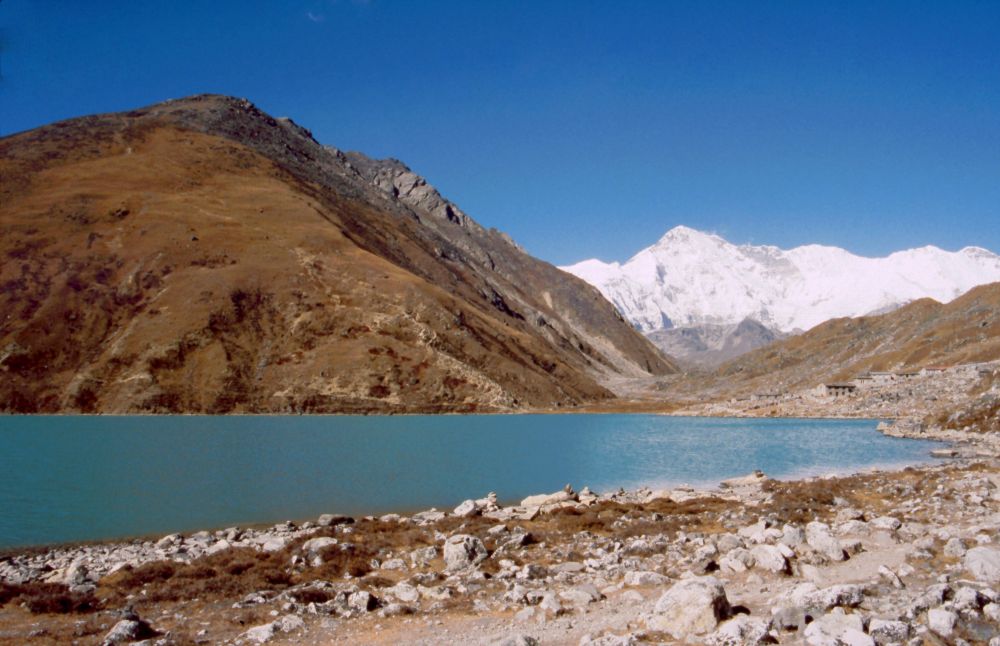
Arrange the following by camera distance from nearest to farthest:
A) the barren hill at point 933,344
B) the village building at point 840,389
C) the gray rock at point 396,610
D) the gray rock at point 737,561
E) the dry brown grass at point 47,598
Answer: the gray rock at point 396,610 < the dry brown grass at point 47,598 < the gray rock at point 737,561 < the village building at point 840,389 < the barren hill at point 933,344

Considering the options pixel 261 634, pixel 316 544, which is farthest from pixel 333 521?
pixel 261 634

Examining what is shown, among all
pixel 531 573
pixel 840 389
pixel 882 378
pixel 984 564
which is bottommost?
pixel 531 573

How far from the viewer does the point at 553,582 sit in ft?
67.0

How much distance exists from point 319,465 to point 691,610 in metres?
52.1

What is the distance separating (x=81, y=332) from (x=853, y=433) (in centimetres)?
15962

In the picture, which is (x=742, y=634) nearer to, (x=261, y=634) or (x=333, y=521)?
(x=261, y=634)

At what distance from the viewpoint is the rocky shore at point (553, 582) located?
14156mm

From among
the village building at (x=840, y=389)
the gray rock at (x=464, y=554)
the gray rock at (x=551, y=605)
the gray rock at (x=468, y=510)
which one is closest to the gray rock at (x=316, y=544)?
the gray rock at (x=464, y=554)

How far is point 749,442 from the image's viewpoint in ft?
299

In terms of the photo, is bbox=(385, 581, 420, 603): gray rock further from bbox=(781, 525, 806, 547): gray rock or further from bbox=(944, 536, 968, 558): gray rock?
bbox=(944, 536, 968, 558): gray rock

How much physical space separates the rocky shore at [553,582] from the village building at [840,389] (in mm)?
124892

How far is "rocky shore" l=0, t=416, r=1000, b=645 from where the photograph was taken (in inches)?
557

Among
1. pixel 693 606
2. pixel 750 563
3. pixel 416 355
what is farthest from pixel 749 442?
pixel 416 355

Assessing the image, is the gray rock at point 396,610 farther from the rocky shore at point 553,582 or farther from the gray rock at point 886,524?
the gray rock at point 886,524
